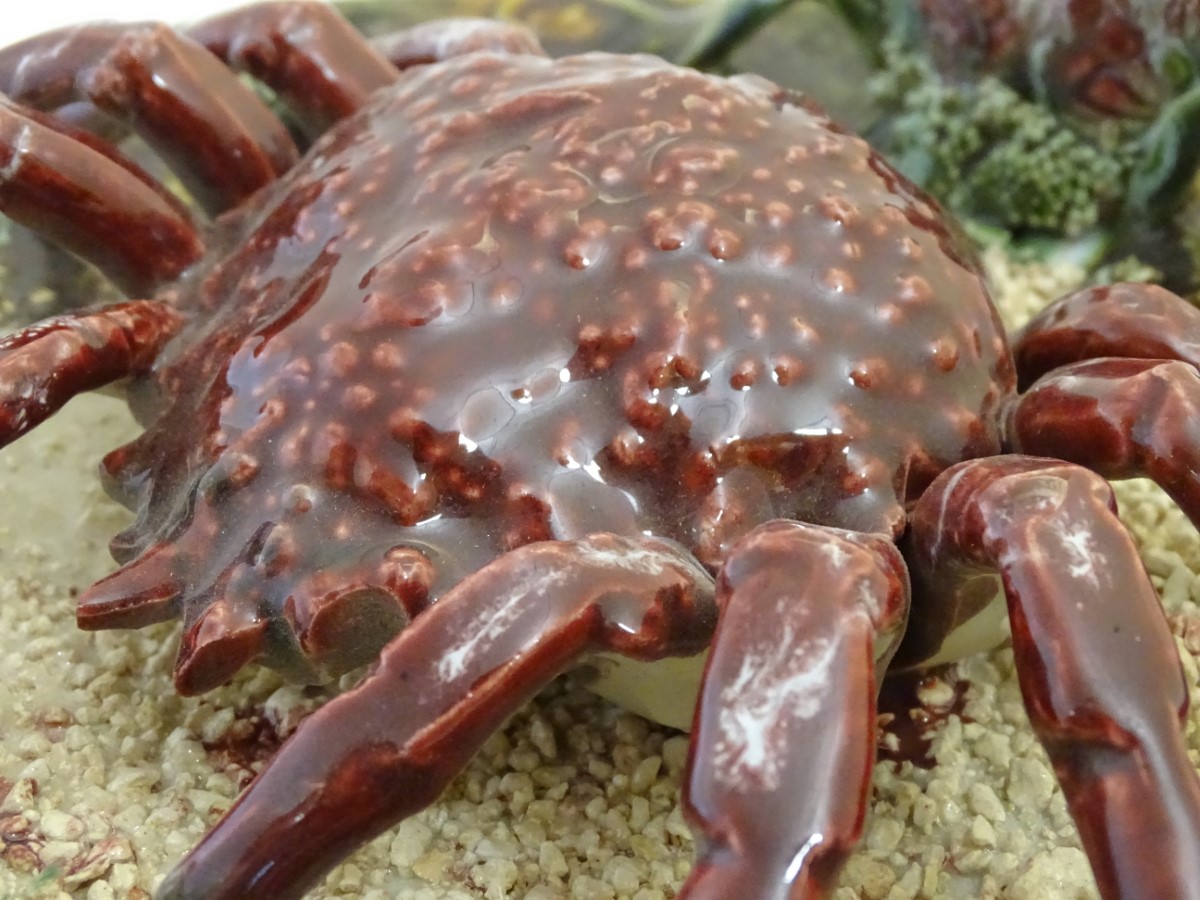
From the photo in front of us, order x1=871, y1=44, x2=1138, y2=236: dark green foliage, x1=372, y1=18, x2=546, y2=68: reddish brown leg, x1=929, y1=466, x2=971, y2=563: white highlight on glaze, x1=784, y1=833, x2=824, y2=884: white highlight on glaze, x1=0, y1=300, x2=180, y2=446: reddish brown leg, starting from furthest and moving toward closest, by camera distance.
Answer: x1=871, y1=44, x2=1138, y2=236: dark green foliage, x1=372, y1=18, x2=546, y2=68: reddish brown leg, x1=0, y1=300, x2=180, y2=446: reddish brown leg, x1=929, y1=466, x2=971, y2=563: white highlight on glaze, x1=784, y1=833, x2=824, y2=884: white highlight on glaze

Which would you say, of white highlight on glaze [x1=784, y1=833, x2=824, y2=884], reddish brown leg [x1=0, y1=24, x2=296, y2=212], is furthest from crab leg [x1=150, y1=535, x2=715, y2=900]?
reddish brown leg [x1=0, y1=24, x2=296, y2=212]

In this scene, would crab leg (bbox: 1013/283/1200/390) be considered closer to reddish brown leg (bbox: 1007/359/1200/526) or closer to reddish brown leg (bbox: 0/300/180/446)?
reddish brown leg (bbox: 1007/359/1200/526)

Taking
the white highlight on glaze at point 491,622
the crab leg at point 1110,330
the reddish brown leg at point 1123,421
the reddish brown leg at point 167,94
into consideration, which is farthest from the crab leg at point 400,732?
the reddish brown leg at point 167,94

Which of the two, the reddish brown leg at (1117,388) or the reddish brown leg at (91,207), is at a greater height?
the reddish brown leg at (91,207)

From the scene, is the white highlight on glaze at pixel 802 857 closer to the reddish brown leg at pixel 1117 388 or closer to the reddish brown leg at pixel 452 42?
the reddish brown leg at pixel 1117 388

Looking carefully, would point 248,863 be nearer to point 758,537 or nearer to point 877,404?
point 758,537

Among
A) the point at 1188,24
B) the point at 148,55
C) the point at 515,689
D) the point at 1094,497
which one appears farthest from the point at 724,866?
the point at 1188,24
